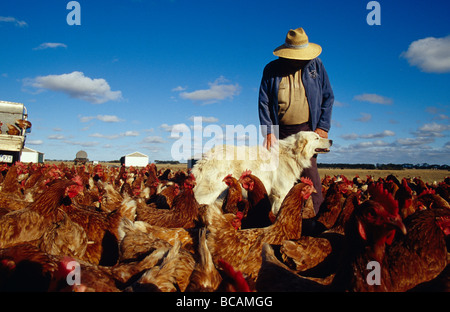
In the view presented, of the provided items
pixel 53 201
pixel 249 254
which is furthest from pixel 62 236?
pixel 249 254

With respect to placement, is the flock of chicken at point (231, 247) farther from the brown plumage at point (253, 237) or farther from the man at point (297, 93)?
the man at point (297, 93)

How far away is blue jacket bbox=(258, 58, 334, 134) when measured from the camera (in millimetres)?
5793

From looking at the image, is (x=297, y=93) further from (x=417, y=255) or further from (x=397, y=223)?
(x=397, y=223)

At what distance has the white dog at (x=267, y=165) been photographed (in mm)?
6121

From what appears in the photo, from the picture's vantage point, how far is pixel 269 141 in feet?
19.9

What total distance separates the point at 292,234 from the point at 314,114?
339 cm

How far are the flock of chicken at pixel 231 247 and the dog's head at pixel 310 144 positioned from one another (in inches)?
60.1

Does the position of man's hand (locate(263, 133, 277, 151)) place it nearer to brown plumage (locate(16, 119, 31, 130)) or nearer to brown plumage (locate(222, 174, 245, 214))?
brown plumage (locate(222, 174, 245, 214))

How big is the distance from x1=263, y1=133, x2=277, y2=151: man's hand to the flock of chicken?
148 centimetres

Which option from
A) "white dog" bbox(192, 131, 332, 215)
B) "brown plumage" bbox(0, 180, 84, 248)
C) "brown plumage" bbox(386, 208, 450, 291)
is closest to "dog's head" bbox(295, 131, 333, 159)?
"white dog" bbox(192, 131, 332, 215)

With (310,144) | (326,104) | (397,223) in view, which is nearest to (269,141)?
(310,144)

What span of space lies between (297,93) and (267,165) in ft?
5.80

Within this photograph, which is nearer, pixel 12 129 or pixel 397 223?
pixel 397 223

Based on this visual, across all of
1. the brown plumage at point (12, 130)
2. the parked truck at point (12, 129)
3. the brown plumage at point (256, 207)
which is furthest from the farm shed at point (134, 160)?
the brown plumage at point (256, 207)
